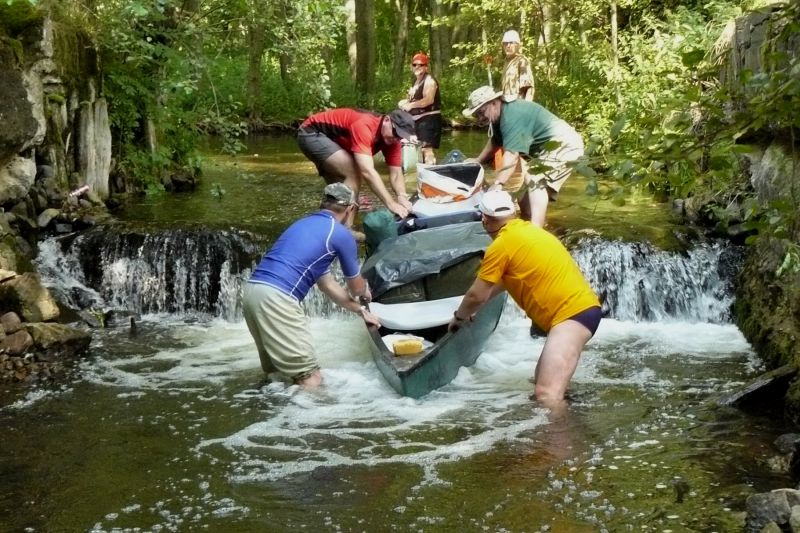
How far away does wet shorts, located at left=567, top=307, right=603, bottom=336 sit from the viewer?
269 inches

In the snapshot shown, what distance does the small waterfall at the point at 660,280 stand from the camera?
34.7 feet

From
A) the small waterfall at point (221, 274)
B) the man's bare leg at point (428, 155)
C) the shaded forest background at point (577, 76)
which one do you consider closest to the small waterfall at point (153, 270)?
the small waterfall at point (221, 274)

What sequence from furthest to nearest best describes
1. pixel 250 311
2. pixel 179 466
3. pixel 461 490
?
pixel 250 311
pixel 179 466
pixel 461 490

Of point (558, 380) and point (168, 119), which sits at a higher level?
point (168, 119)

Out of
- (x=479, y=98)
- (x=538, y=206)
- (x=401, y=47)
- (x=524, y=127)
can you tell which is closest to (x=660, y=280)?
(x=538, y=206)

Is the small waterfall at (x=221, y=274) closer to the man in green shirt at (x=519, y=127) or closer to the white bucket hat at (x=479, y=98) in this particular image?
the man in green shirt at (x=519, y=127)

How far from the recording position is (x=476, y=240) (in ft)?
28.7

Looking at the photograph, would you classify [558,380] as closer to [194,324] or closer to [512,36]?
[194,324]

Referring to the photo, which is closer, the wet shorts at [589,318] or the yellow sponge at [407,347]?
the wet shorts at [589,318]

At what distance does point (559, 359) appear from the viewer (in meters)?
6.87

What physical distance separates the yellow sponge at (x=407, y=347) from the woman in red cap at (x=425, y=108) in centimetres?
628

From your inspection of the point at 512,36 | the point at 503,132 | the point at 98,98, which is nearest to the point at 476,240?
the point at 503,132

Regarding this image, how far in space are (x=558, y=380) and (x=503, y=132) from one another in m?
2.89

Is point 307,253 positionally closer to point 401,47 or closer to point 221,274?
point 221,274
